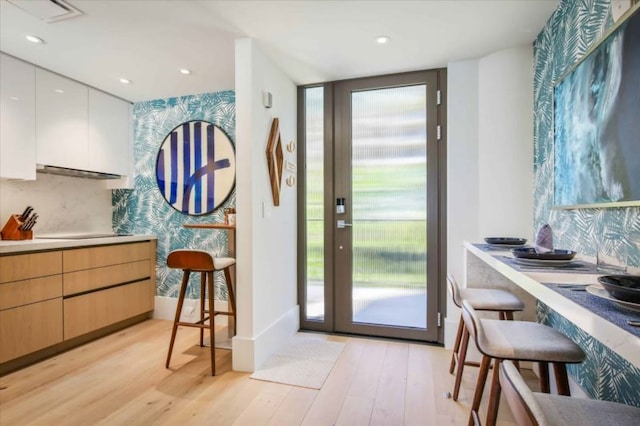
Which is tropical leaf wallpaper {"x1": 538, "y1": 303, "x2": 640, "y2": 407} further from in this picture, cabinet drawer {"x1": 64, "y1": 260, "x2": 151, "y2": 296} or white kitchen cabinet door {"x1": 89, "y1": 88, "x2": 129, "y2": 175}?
white kitchen cabinet door {"x1": 89, "y1": 88, "x2": 129, "y2": 175}

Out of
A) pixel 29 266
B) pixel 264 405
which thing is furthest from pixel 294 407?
pixel 29 266

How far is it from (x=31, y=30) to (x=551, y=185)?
3587 mm

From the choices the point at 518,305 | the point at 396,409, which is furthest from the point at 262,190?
the point at 518,305

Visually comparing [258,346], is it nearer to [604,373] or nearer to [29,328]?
[29,328]

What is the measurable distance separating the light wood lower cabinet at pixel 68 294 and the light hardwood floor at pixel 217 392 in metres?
0.22

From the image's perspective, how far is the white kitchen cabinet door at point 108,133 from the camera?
3.26 meters

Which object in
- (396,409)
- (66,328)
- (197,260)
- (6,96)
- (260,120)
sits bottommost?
(396,409)

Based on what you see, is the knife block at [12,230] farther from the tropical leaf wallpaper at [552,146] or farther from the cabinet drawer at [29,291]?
the tropical leaf wallpaper at [552,146]

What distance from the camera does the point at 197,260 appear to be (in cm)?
235

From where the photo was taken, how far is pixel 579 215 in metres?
1.76

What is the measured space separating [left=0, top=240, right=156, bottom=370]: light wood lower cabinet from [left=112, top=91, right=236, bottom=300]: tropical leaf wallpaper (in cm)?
21

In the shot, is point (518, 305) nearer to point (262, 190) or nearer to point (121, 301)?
point (262, 190)

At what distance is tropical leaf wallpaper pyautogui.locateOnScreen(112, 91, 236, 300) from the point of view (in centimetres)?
338

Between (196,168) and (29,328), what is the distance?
6.12ft
